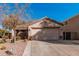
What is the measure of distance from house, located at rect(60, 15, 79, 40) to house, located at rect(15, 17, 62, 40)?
229 cm

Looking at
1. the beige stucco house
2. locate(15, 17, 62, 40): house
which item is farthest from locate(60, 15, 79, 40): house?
locate(15, 17, 62, 40): house

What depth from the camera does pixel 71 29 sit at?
37.8m

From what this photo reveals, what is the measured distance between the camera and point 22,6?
64.6ft

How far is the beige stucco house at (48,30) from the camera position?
34.3m

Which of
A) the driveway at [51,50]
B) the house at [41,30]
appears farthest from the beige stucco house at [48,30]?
the driveway at [51,50]

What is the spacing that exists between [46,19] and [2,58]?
81.3 feet

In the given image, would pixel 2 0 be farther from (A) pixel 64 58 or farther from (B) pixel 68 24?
(B) pixel 68 24

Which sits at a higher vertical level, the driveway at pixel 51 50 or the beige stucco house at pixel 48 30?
the beige stucco house at pixel 48 30

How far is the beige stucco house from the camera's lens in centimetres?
3431

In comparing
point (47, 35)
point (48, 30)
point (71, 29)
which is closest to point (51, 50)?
point (47, 35)

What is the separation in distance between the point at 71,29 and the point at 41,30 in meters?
6.94

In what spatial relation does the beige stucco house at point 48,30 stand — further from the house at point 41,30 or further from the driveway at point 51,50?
the driveway at point 51,50

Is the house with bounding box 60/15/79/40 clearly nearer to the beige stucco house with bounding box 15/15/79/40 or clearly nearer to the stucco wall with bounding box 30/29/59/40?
the beige stucco house with bounding box 15/15/79/40

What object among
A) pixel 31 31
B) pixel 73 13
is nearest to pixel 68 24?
pixel 73 13
